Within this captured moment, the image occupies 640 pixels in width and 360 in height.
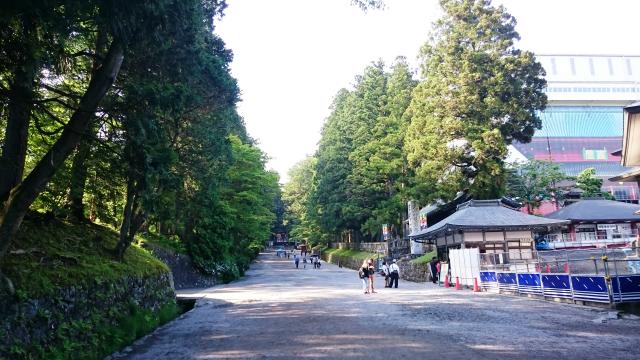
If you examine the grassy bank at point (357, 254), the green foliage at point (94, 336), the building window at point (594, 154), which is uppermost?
the building window at point (594, 154)

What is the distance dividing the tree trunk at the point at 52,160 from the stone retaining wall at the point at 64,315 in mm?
940

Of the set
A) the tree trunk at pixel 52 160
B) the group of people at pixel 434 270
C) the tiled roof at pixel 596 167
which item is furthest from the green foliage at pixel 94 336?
the tiled roof at pixel 596 167

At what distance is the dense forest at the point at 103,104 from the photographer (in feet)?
21.6

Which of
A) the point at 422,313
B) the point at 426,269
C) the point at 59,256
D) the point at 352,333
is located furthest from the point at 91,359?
the point at 426,269

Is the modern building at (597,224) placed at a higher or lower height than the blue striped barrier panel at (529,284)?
higher

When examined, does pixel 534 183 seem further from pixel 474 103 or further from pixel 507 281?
pixel 507 281

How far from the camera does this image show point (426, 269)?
2500 centimetres

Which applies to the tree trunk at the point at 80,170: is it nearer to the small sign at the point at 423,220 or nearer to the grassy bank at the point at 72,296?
the grassy bank at the point at 72,296

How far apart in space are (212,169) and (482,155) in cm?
1611

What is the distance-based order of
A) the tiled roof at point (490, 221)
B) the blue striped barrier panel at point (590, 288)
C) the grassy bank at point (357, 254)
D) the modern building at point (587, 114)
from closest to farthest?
the blue striped barrier panel at point (590, 288)
the tiled roof at point (490, 221)
the grassy bank at point (357, 254)
the modern building at point (587, 114)

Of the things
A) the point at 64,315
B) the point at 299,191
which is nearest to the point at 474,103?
the point at 64,315

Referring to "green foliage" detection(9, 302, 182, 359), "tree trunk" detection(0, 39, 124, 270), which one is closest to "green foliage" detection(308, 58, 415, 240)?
"green foliage" detection(9, 302, 182, 359)

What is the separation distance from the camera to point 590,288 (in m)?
12.3

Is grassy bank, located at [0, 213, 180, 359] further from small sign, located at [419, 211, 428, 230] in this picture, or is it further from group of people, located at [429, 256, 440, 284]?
small sign, located at [419, 211, 428, 230]
